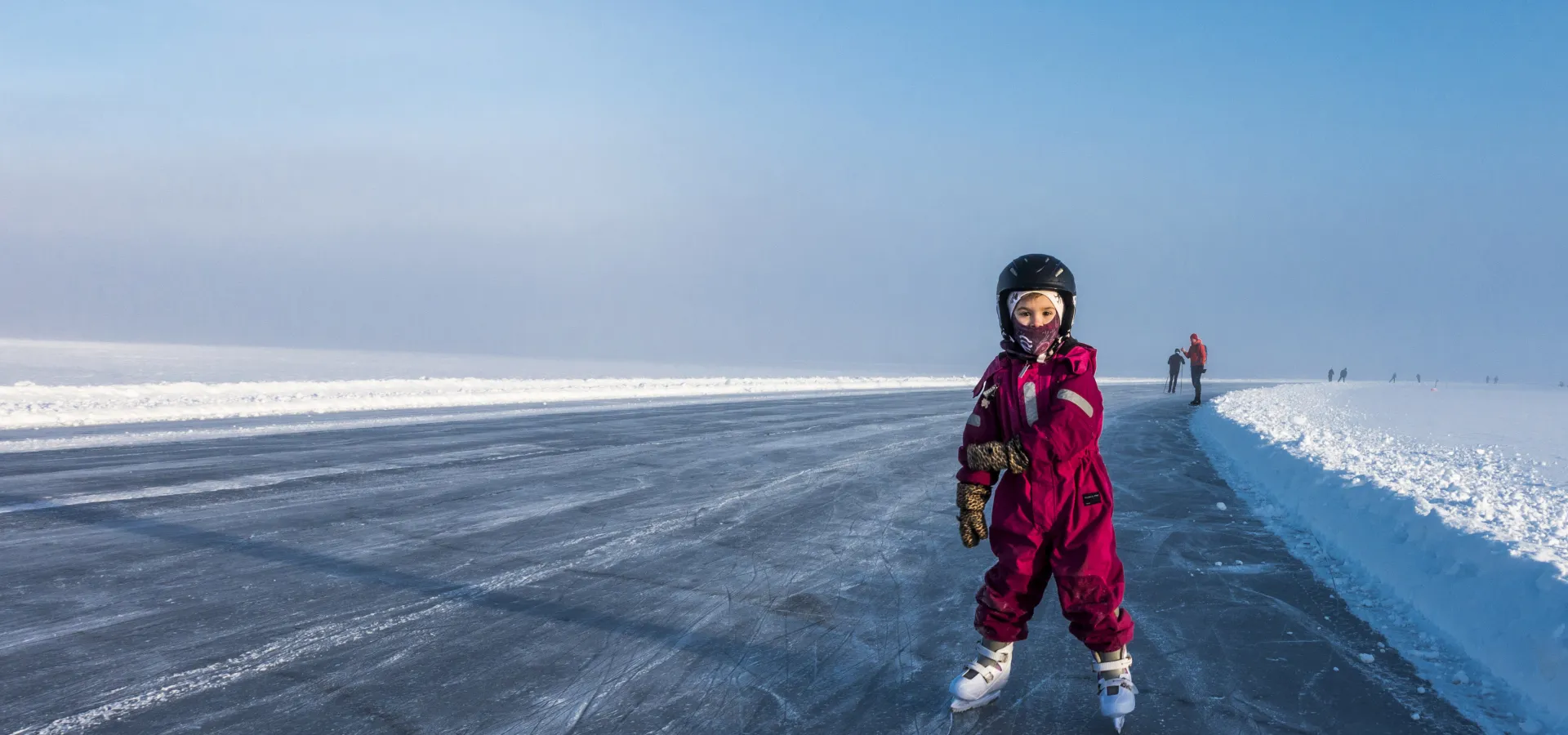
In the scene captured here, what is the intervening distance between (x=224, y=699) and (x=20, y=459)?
8.82 meters

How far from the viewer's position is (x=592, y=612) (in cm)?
482

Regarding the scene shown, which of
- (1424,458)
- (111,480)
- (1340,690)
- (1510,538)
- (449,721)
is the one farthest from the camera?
(1424,458)

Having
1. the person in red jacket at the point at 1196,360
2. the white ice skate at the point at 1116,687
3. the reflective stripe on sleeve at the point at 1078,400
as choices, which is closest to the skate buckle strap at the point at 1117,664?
the white ice skate at the point at 1116,687

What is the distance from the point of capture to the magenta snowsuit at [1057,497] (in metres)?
3.33

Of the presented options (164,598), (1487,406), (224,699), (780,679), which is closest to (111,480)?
(164,598)

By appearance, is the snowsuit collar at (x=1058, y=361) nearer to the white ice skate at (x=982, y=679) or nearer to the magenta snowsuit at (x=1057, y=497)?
the magenta snowsuit at (x=1057, y=497)

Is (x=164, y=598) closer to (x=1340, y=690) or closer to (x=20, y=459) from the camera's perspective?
(x=1340, y=690)

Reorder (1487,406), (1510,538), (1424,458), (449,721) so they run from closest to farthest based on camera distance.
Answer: (449,721), (1510,538), (1424,458), (1487,406)

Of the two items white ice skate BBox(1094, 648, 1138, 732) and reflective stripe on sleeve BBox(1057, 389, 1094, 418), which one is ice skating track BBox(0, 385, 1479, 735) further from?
reflective stripe on sleeve BBox(1057, 389, 1094, 418)

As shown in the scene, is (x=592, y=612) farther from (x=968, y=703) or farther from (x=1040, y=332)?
(x=1040, y=332)

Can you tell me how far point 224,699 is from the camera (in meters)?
3.60

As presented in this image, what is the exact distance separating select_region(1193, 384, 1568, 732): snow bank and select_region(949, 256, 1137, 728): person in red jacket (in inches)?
65.6

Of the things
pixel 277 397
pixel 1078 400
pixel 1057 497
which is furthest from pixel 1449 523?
pixel 277 397

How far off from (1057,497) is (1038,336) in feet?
2.00
